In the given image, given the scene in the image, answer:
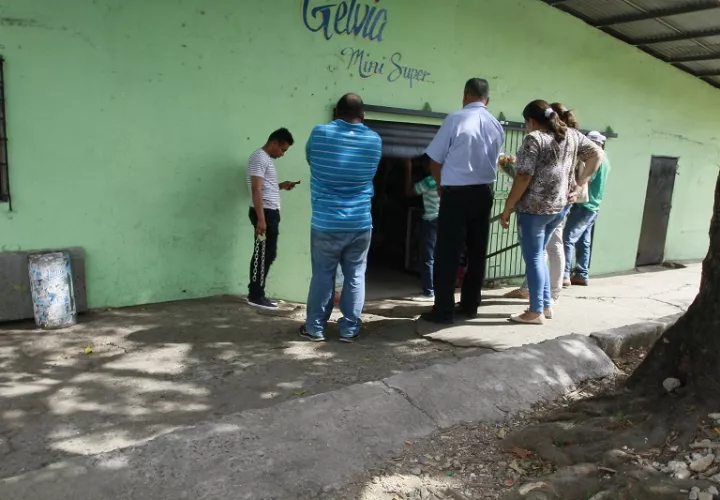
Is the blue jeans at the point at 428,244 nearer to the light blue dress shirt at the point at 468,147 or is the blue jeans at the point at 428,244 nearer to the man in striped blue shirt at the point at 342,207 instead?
the light blue dress shirt at the point at 468,147

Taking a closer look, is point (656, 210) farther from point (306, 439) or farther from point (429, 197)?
point (306, 439)

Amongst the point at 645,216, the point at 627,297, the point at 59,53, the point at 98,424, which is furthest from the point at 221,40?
the point at 645,216

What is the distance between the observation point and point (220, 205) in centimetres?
543

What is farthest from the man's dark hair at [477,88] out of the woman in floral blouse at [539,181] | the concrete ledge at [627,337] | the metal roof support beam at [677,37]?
the metal roof support beam at [677,37]

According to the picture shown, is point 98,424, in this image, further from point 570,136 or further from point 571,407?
point 570,136

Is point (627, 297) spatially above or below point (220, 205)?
below

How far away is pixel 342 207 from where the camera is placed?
4.20 metres

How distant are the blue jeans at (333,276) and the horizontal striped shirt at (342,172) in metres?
0.09

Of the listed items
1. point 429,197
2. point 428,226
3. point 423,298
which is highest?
point 429,197

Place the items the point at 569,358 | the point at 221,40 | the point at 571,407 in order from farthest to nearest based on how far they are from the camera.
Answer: the point at 221,40, the point at 569,358, the point at 571,407

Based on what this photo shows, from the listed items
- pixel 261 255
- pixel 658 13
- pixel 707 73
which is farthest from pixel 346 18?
pixel 707 73

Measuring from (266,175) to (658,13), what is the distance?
17.9 ft

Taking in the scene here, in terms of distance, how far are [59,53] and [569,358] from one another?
179 inches

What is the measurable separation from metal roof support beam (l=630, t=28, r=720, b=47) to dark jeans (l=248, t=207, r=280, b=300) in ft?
20.4
